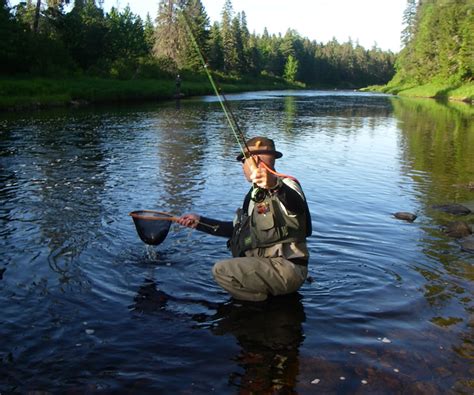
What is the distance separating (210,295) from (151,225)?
1.42 metres

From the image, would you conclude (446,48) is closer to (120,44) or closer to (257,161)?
(120,44)

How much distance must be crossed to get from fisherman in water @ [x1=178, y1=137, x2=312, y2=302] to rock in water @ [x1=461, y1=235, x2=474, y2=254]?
396 cm

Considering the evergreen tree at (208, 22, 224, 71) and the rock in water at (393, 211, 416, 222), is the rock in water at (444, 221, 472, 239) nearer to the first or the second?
the rock in water at (393, 211, 416, 222)

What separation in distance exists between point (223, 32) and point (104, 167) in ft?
324

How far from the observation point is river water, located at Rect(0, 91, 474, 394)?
461 centimetres

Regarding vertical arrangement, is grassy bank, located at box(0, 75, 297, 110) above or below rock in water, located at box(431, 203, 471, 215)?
above

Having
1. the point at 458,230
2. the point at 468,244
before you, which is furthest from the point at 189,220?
the point at 458,230

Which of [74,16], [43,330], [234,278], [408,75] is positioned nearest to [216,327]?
[234,278]

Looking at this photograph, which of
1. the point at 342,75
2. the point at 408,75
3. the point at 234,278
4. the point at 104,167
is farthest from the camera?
the point at 342,75

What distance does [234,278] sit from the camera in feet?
18.5

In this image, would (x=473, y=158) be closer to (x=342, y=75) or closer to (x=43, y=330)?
(x=43, y=330)

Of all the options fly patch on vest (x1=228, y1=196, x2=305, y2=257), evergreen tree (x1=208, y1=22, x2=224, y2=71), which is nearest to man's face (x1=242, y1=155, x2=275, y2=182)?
fly patch on vest (x1=228, y1=196, x2=305, y2=257)

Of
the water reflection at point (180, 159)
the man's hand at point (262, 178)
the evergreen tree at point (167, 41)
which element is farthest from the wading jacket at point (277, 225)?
the evergreen tree at point (167, 41)

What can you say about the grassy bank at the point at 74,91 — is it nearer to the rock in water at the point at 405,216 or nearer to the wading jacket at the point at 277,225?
the rock in water at the point at 405,216
